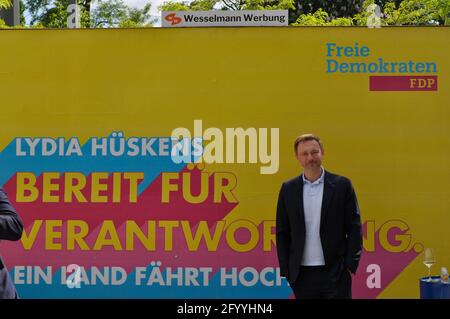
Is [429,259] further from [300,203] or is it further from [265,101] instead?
[265,101]

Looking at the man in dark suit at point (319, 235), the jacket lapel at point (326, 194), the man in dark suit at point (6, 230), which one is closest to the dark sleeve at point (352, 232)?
the man in dark suit at point (319, 235)

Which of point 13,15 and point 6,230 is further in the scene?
point 13,15

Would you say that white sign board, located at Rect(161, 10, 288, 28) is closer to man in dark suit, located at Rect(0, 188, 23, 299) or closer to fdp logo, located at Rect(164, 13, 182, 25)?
fdp logo, located at Rect(164, 13, 182, 25)

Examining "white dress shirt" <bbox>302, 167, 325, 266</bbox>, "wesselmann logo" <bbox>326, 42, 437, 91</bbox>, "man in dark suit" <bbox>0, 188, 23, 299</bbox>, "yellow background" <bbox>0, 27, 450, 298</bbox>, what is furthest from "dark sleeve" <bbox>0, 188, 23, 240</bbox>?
"wesselmann logo" <bbox>326, 42, 437, 91</bbox>

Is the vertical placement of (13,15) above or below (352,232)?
above

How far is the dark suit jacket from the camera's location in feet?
15.6

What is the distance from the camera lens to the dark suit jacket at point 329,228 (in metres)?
4.74

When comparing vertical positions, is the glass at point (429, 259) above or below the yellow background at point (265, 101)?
below

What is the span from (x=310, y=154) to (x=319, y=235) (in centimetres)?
64

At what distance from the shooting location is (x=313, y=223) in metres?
4.77

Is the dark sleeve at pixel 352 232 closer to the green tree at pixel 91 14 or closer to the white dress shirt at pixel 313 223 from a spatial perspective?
the white dress shirt at pixel 313 223

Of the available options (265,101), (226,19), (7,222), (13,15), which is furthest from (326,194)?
(13,15)
